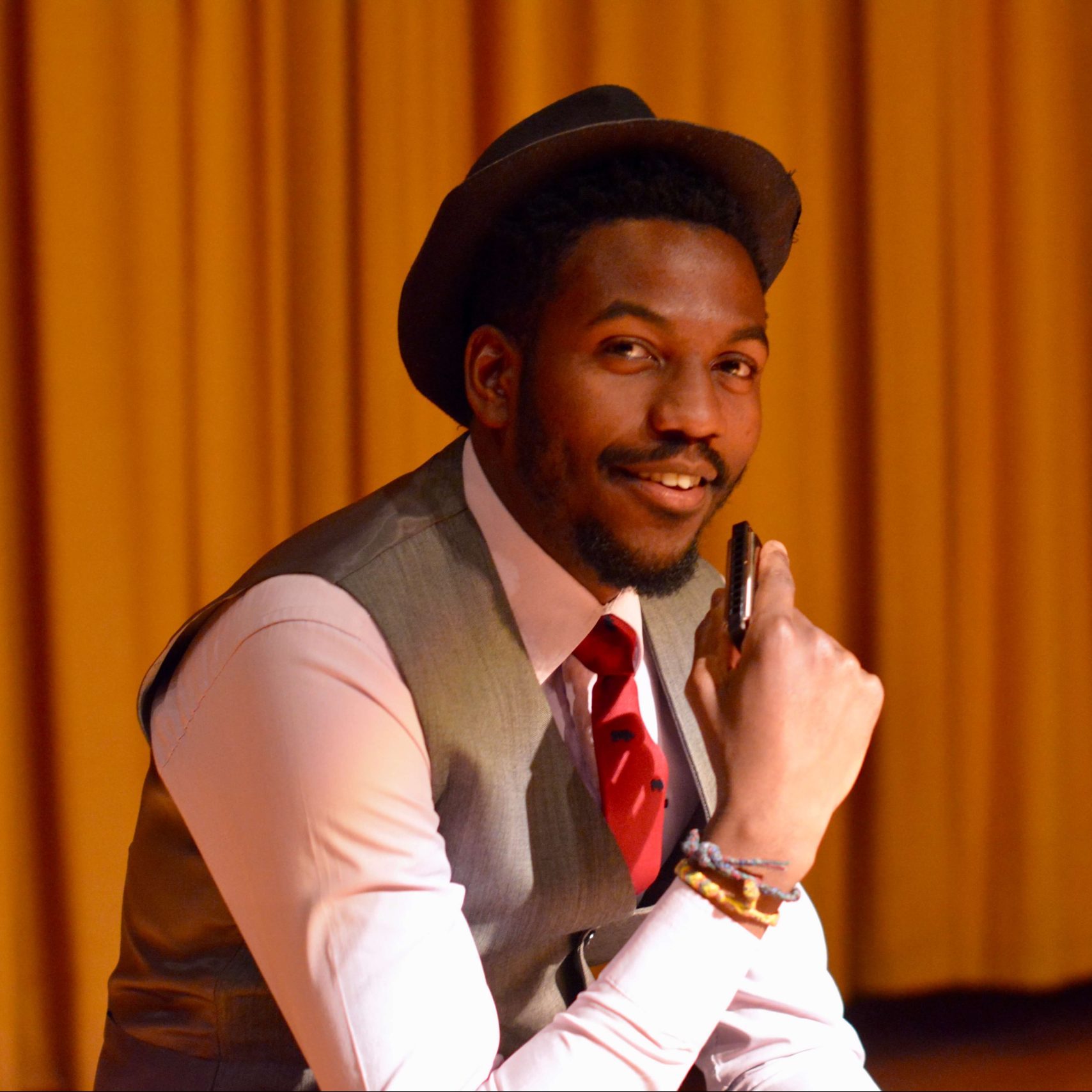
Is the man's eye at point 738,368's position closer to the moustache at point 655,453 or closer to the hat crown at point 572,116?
the moustache at point 655,453

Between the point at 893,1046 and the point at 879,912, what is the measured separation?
0.22 m

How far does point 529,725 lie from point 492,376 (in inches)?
13.4

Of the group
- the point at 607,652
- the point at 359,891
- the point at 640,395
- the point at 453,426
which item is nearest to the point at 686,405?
the point at 640,395

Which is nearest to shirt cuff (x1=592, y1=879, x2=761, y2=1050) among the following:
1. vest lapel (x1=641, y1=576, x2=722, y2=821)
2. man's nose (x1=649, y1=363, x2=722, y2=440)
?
vest lapel (x1=641, y1=576, x2=722, y2=821)

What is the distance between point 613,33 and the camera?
2.15 metres

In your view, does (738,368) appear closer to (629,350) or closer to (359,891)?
(629,350)

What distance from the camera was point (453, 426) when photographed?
2.11 meters

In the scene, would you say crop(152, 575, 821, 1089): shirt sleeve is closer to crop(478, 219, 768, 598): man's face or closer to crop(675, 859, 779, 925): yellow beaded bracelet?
crop(675, 859, 779, 925): yellow beaded bracelet

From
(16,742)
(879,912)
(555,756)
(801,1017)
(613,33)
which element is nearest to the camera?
(555,756)

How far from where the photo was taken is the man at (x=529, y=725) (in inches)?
37.3

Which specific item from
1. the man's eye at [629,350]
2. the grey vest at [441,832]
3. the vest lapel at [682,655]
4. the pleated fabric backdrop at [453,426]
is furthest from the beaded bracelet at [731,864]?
the pleated fabric backdrop at [453,426]

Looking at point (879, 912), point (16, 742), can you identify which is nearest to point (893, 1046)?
point (879, 912)

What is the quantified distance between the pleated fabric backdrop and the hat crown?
0.84 metres

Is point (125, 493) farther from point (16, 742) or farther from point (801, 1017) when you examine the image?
point (801, 1017)
